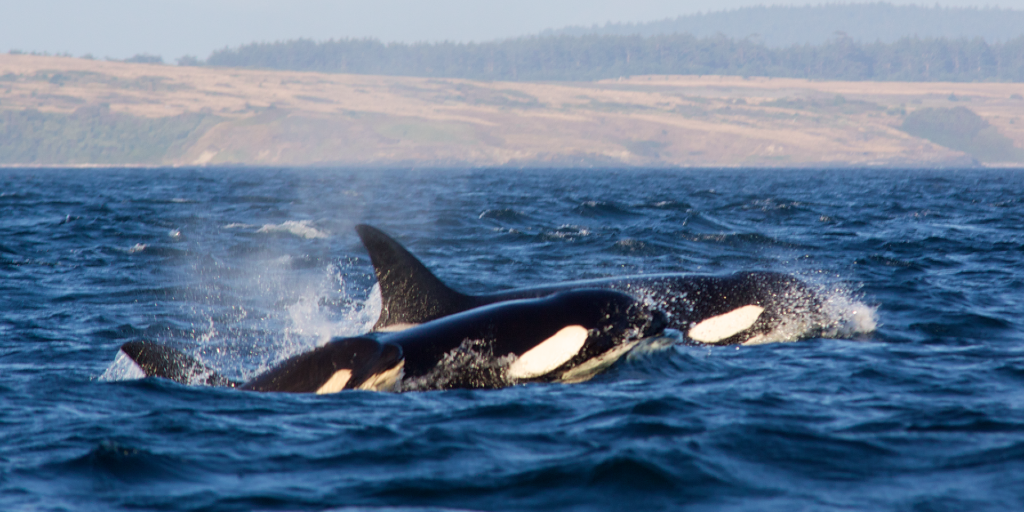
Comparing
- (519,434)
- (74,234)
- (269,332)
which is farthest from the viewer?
(74,234)

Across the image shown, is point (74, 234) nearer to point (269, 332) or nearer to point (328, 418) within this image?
point (269, 332)

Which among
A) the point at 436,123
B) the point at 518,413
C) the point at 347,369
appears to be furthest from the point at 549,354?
the point at 436,123

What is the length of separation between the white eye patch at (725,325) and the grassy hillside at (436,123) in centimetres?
12230

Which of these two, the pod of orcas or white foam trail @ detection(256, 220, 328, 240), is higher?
the pod of orcas

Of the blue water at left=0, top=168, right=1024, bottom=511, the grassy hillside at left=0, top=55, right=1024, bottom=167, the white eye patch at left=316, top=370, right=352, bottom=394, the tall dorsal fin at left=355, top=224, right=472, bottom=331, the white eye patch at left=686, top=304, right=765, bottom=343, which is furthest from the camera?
the grassy hillside at left=0, top=55, right=1024, bottom=167

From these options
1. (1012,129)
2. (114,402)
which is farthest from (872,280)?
(1012,129)

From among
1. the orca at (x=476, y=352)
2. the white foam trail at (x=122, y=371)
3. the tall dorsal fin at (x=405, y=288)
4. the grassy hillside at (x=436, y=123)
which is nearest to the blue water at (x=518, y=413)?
the white foam trail at (x=122, y=371)

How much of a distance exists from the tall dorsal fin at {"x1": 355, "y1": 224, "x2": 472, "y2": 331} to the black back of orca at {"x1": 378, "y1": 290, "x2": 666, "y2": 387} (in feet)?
3.63

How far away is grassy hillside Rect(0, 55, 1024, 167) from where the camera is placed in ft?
451

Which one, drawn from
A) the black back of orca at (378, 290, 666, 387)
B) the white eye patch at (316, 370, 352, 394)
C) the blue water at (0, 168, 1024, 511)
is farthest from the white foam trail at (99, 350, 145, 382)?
the black back of orca at (378, 290, 666, 387)

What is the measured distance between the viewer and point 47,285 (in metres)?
13.3

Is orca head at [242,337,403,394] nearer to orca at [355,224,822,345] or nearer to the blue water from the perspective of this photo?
the blue water

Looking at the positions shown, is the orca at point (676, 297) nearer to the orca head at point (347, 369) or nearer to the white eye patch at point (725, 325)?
the white eye patch at point (725, 325)

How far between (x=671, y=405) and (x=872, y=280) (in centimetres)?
756
